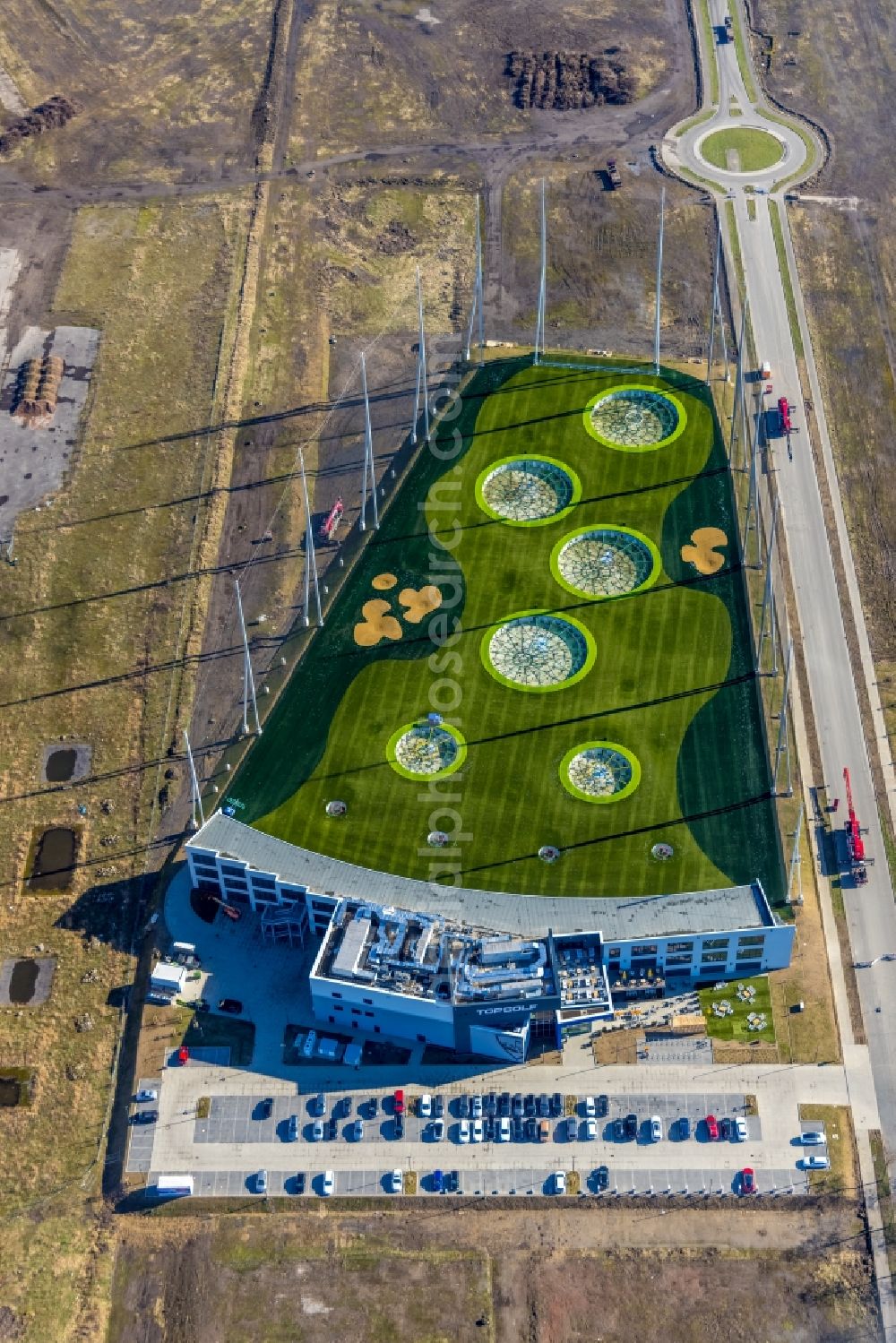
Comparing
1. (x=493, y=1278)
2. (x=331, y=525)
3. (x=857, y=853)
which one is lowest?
(x=493, y=1278)

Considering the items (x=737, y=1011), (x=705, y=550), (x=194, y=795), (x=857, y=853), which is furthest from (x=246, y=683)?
(x=857, y=853)

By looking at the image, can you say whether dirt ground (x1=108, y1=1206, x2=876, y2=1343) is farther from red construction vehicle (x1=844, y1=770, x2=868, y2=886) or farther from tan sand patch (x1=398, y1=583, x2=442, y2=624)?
tan sand patch (x1=398, y1=583, x2=442, y2=624)

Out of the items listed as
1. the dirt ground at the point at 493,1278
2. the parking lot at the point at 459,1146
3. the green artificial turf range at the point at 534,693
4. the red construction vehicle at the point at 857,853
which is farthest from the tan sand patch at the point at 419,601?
the dirt ground at the point at 493,1278

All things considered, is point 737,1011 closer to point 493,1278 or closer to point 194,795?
point 493,1278

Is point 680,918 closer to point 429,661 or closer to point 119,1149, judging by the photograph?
point 429,661

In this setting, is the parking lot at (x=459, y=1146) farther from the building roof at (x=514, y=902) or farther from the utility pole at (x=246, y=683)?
the utility pole at (x=246, y=683)

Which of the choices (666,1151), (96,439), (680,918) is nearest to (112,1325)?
(666,1151)
